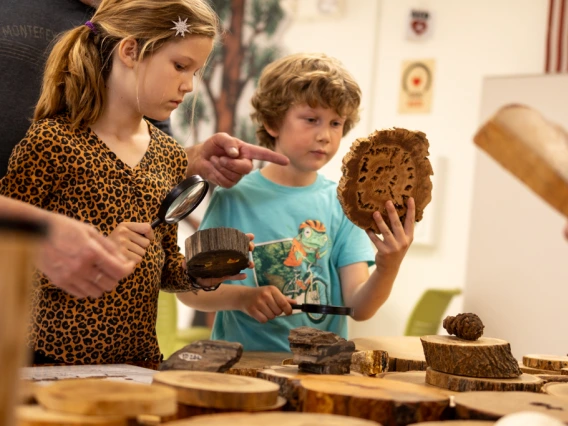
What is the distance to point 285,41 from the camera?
5.88 m

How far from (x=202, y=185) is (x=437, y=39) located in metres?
3.91

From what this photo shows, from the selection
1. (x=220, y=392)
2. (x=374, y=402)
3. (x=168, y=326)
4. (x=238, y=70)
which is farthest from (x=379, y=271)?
(x=238, y=70)

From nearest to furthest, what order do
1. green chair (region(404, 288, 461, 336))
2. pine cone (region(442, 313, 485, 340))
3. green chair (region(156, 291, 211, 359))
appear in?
pine cone (region(442, 313, 485, 340)) → green chair (region(404, 288, 461, 336)) → green chair (region(156, 291, 211, 359))

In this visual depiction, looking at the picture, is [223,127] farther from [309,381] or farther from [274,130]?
[309,381]

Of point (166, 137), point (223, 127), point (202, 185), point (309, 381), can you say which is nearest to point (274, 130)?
point (166, 137)

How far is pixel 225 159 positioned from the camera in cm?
216

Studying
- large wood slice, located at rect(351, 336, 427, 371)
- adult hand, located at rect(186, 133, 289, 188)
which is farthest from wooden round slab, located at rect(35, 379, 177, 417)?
adult hand, located at rect(186, 133, 289, 188)

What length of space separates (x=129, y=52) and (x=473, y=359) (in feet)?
3.38

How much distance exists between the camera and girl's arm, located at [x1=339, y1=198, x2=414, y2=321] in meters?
1.85

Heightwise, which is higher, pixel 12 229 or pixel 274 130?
pixel 274 130

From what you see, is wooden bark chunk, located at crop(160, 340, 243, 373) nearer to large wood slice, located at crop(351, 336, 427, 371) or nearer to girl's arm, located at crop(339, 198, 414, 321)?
large wood slice, located at crop(351, 336, 427, 371)

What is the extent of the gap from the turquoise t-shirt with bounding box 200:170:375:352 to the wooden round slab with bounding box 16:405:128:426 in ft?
4.19

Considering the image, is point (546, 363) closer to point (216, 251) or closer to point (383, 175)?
point (383, 175)

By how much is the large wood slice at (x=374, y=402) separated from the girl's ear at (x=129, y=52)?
912 mm
